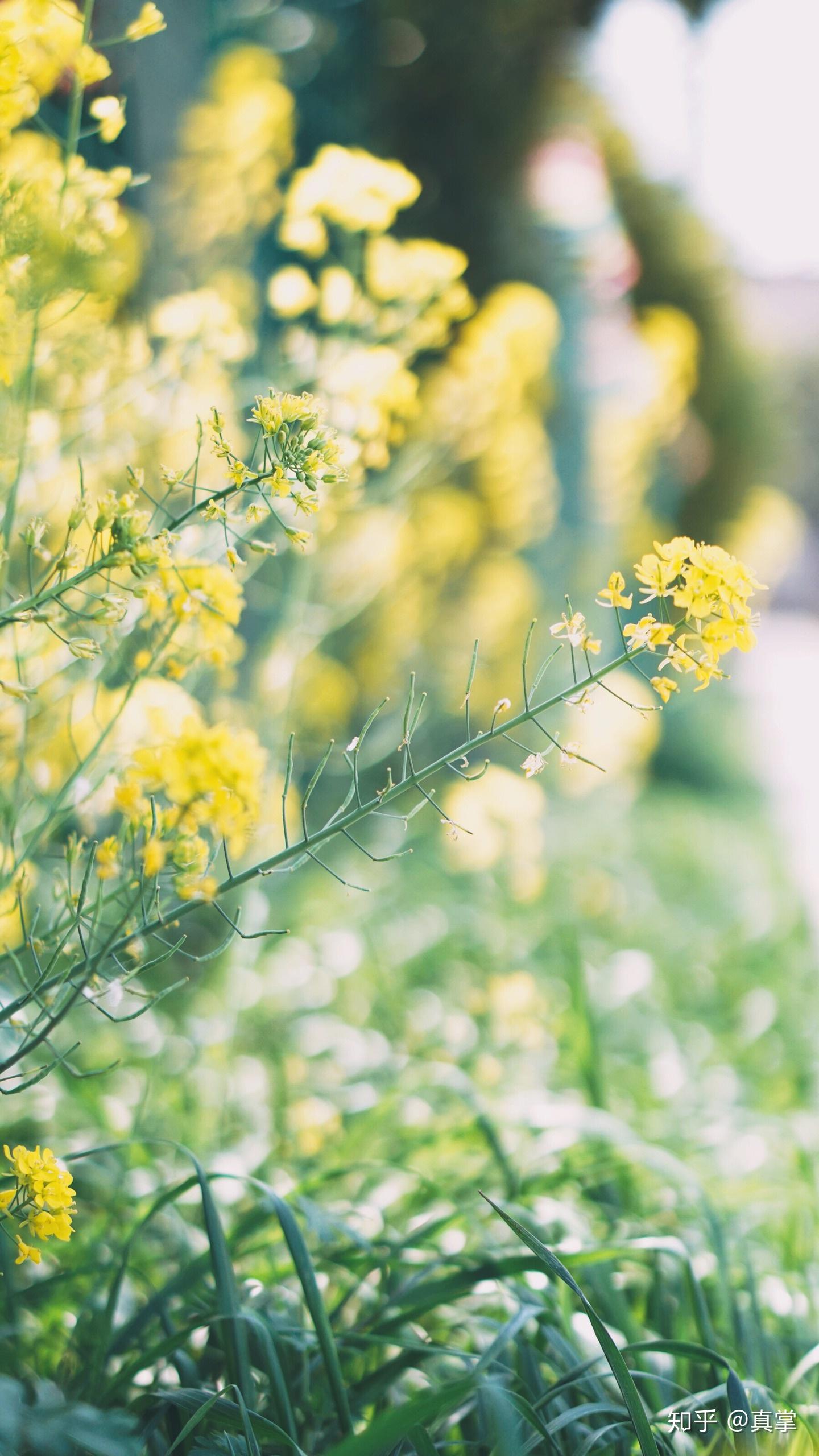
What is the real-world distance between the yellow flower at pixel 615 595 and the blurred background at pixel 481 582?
548 millimetres

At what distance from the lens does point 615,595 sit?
914 millimetres

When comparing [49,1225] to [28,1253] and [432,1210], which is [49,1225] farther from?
[432,1210]

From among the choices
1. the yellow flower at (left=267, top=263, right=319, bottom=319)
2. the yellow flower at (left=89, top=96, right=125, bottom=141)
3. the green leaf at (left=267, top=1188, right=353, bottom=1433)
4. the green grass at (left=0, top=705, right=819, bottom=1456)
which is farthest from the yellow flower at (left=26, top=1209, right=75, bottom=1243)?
the yellow flower at (left=267, top=263, right=319, bottom=319)

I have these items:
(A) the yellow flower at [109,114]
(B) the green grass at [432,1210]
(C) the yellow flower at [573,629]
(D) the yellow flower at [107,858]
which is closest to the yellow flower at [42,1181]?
(B) the green grass at [432,1210]

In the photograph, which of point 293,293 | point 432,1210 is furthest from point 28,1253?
point 293,293

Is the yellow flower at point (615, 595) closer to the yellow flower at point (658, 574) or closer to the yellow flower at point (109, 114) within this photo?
the yellow flower at point (658, 574)

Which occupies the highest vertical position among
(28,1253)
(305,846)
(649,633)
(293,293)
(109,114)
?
(293,293)

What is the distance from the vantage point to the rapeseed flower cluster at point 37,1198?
90 centimetres

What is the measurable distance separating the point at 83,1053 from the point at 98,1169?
70 centimetres

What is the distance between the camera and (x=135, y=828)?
906mm

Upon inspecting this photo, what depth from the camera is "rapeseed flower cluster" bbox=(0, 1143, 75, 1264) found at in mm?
903

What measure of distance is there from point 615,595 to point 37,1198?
78cm

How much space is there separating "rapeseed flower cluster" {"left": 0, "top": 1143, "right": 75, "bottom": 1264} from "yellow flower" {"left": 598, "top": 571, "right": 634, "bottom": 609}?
28.9 inches

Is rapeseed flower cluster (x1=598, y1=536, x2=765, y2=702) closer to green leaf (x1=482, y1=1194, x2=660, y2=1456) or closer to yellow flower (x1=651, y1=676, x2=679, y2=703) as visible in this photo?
yellow flower (x1=651, y1=676, x2=679, y2=703)
